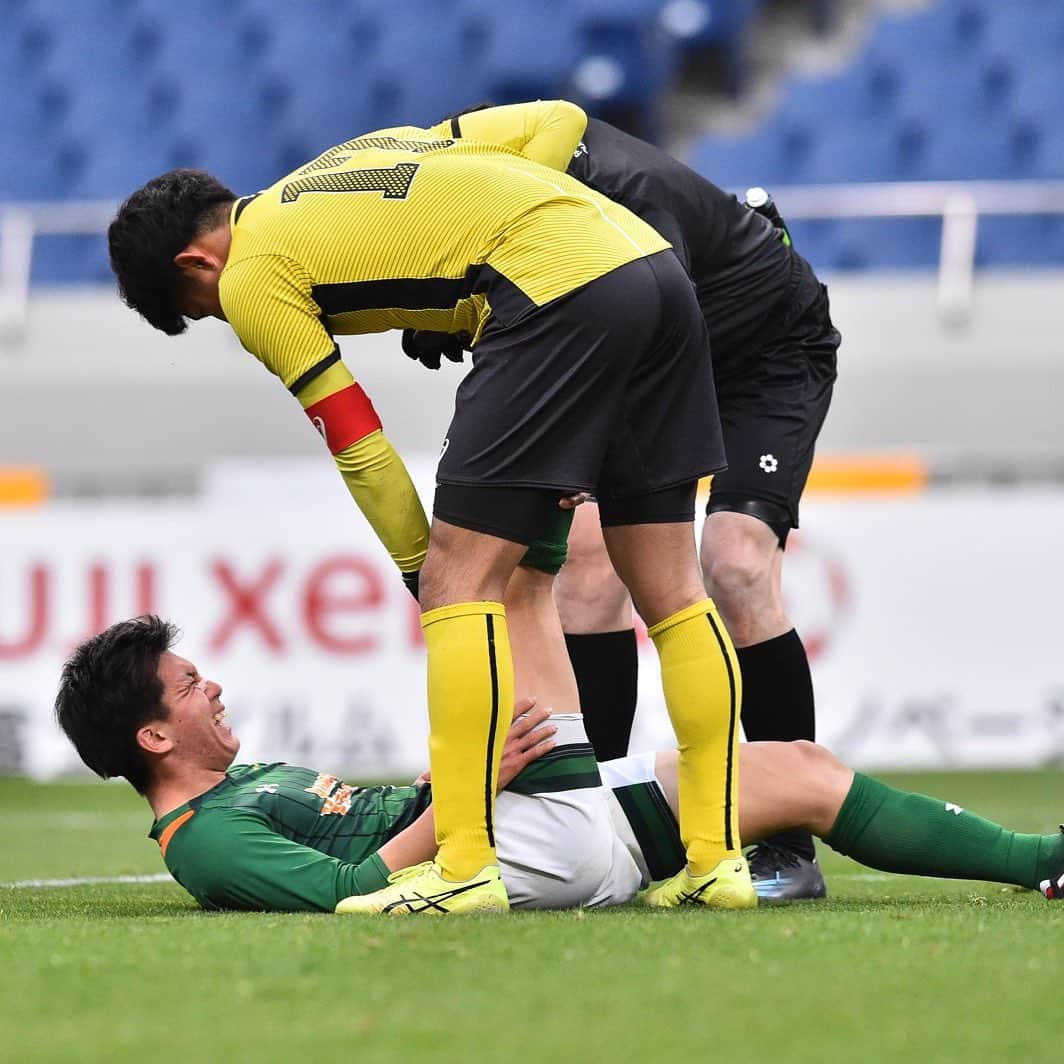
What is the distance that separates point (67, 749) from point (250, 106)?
174 inches

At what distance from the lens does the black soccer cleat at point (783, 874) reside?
326 cm

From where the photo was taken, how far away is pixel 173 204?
291 centimetres

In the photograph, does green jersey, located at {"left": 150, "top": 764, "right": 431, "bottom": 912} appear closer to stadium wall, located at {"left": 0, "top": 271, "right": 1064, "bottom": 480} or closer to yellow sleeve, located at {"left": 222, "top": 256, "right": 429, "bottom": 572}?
yellow sleeve, located at {"left": 222, "top": 256, "right": 429, "bottom": 572}

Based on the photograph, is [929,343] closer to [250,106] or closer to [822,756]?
[250,106]

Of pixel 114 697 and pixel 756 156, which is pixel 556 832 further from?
pixel 756 156

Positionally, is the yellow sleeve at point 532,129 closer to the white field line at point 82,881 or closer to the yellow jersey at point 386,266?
the yellow jersey at point 386,266

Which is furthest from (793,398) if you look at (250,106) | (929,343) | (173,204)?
(250,106)

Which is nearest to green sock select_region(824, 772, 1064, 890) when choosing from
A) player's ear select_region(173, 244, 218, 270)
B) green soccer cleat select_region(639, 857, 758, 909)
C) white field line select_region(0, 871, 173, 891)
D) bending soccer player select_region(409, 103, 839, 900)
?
green soccer cleat select_region(639, 857, 758, 909)

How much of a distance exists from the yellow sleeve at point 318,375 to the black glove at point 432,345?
1.30 feet

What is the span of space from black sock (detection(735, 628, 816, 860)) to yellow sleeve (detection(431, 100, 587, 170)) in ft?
3.26

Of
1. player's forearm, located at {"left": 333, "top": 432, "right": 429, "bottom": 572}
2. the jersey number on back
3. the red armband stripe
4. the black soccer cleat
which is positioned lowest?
→ the black soccer cleat

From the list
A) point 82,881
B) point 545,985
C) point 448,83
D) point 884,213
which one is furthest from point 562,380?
point 448,83

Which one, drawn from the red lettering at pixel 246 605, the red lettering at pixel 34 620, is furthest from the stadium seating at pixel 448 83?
the red lettering at pixel 246 605

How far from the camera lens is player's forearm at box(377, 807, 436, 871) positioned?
288 cm
